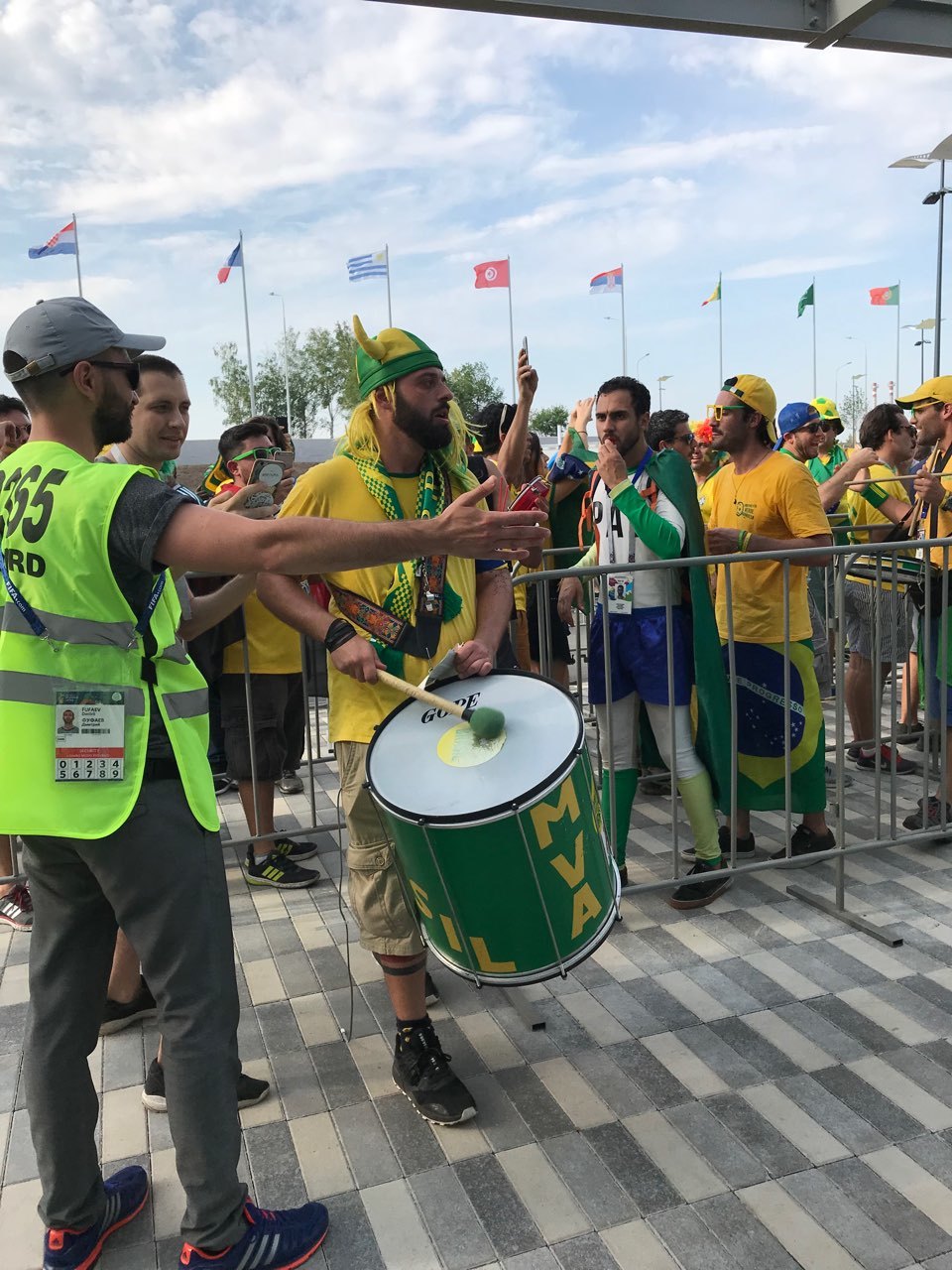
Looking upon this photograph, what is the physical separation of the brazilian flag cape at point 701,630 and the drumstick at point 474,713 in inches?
75.4

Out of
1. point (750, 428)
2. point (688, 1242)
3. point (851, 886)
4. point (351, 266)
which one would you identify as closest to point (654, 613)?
point (750, 428)

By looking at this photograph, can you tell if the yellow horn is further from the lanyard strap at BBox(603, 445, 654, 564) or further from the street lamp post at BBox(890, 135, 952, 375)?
the street lamp post at BBox(890, 135, 952, 375)

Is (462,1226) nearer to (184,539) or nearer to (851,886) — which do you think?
(184,539)

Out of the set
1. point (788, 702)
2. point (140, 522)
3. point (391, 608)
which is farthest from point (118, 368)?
point (788, 702)

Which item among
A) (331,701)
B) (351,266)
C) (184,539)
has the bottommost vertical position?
(331,701)

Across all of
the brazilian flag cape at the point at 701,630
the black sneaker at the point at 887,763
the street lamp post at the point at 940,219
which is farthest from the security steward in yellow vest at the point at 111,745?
the street lamp post at the point at 940,219

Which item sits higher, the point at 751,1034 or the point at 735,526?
the point at 735,526

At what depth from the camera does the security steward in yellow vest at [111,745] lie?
1.92m

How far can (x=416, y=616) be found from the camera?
2.87 metres

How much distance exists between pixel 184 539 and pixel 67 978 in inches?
41.9

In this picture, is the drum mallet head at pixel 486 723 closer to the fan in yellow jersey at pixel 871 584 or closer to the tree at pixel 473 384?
the fan in yellow jersey at pixel 871 584

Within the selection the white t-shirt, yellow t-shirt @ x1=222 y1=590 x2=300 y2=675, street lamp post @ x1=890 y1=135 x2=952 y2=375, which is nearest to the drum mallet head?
A: the white t-shirt

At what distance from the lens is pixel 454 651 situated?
269 centimetres

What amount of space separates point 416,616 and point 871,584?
3.96 m
